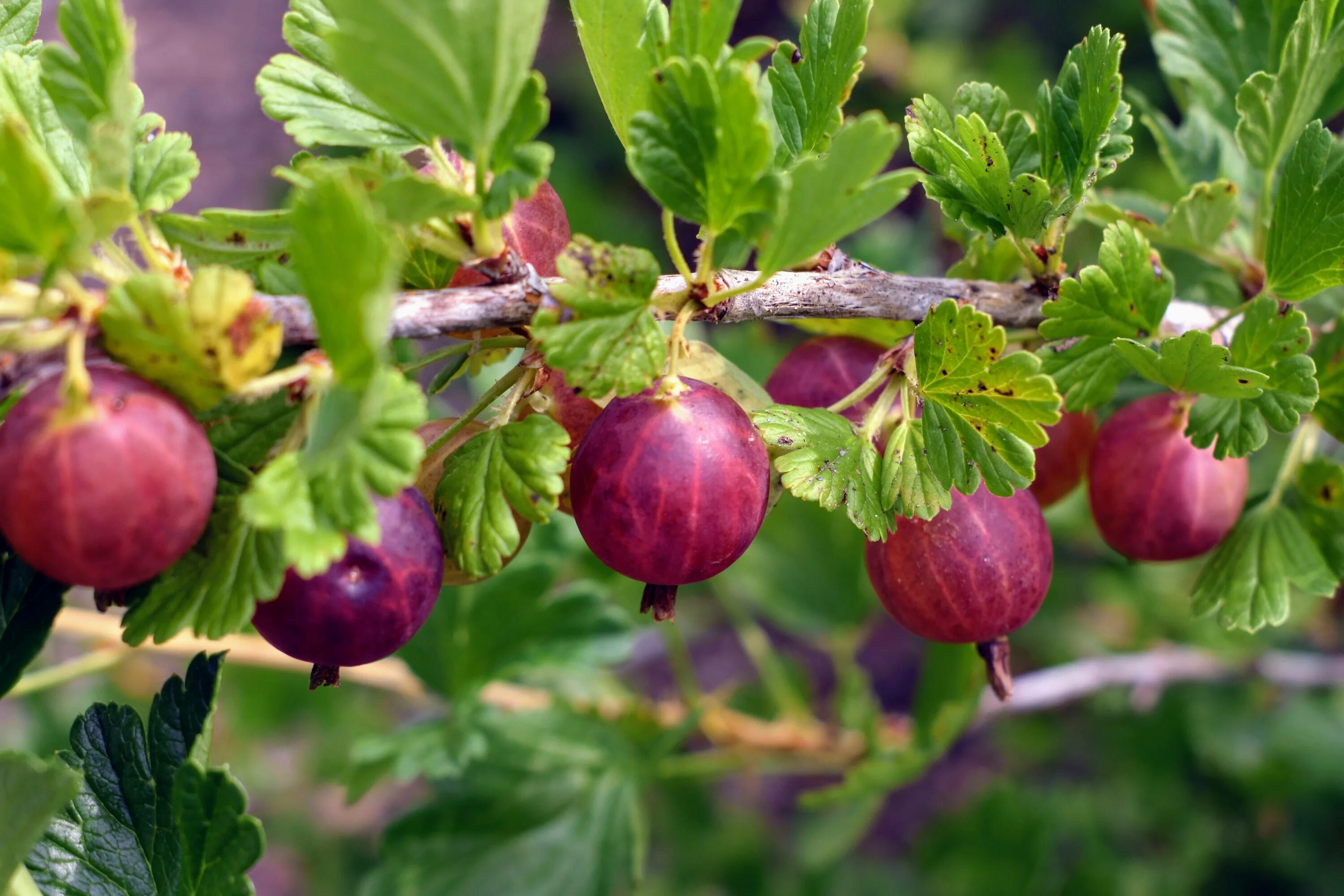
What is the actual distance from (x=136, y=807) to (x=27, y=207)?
58cm

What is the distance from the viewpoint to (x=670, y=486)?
0.72 meters

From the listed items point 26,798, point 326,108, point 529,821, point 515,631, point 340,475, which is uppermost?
point 326,108

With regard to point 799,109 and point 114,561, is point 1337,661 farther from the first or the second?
point 114,561

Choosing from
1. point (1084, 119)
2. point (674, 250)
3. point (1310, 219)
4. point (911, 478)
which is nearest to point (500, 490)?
point (674, 250)

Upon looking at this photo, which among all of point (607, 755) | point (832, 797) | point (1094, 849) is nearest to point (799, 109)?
point (832, 797)

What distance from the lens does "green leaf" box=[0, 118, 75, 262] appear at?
1.84 feet

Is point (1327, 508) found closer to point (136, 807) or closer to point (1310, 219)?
point (1310, 219)

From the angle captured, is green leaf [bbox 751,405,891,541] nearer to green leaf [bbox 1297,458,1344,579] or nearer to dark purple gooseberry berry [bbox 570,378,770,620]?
dark purple gooseberry berry [bbox 570,378,770,620]

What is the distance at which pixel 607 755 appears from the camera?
152 centimetres

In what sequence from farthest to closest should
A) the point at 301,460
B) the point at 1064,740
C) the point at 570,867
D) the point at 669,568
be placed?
the point at 1064,740, the point at 570,867, the point at 669,568, the point at 301,460

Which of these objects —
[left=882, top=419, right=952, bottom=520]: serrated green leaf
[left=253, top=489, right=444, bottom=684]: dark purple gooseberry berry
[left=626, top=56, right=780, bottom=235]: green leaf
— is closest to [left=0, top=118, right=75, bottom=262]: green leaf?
[left=253, top=489, right=444, bottom=684]: dark purple gooseberry berry

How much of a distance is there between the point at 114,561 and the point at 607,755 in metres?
1.04

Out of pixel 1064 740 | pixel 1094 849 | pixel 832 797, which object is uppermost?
pixel 832 797

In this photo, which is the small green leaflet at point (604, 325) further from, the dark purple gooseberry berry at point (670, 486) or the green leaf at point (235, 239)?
the green leaf at point (235, 239)
